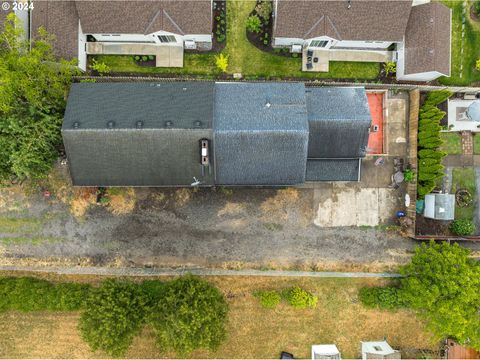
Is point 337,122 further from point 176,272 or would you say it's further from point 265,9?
point 176,272

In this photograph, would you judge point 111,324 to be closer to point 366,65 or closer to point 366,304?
point 366,304

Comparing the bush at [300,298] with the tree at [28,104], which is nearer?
the tree at [28,104]

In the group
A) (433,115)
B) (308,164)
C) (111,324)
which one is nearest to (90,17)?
(308,164)

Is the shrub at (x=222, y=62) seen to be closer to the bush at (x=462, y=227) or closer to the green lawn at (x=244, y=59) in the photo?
the green lawn at (x=244, y=59)

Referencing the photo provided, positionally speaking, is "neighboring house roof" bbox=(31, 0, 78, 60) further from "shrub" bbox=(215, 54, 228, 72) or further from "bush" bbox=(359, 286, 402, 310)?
"bush" bbox=(359, 286, 402, 310)

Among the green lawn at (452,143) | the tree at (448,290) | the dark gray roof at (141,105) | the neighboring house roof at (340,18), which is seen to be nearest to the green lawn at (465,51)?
the green lawn at (452,143)

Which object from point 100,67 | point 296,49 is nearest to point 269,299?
point 296,49
